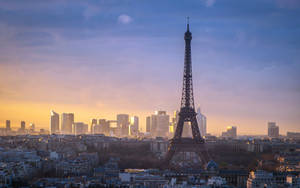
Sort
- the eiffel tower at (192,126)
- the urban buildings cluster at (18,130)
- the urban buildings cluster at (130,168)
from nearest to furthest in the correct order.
Result: the urban buildings cluster at (130,168) < the eiffel tower at (192,126) < the urban buildings cluster at (18,130)

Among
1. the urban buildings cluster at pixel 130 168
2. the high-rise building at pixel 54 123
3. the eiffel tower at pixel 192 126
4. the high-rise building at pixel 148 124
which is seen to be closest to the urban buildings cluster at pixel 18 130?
the high-rise building at pixel 54 123

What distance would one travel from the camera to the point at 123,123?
181750mm

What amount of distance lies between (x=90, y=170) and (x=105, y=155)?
1991 cm

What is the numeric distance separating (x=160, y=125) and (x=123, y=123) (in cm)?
1752

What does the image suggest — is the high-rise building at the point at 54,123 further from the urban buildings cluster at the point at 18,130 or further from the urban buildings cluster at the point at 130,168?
the urban buildings cluster at the point at 130,168

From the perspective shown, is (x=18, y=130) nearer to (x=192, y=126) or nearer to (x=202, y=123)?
(x=202, y=123)

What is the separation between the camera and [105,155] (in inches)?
3191

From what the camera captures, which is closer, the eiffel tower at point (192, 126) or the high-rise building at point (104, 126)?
the eiffel tower at point (192, 126)

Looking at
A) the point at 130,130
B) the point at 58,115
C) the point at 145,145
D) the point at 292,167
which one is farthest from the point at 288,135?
the point at 292,167

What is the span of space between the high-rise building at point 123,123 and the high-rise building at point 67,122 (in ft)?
46.9

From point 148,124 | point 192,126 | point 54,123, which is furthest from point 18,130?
point 192,126

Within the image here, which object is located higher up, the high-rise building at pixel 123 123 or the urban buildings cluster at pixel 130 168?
the high-rise building at pixel 123 123

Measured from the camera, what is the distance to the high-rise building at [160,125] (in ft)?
544

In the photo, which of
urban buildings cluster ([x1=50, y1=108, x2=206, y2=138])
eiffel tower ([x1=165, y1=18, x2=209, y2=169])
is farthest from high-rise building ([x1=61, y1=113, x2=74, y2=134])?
eiffel tower ([x1=165, y1=18, x2=209, y2=169])
